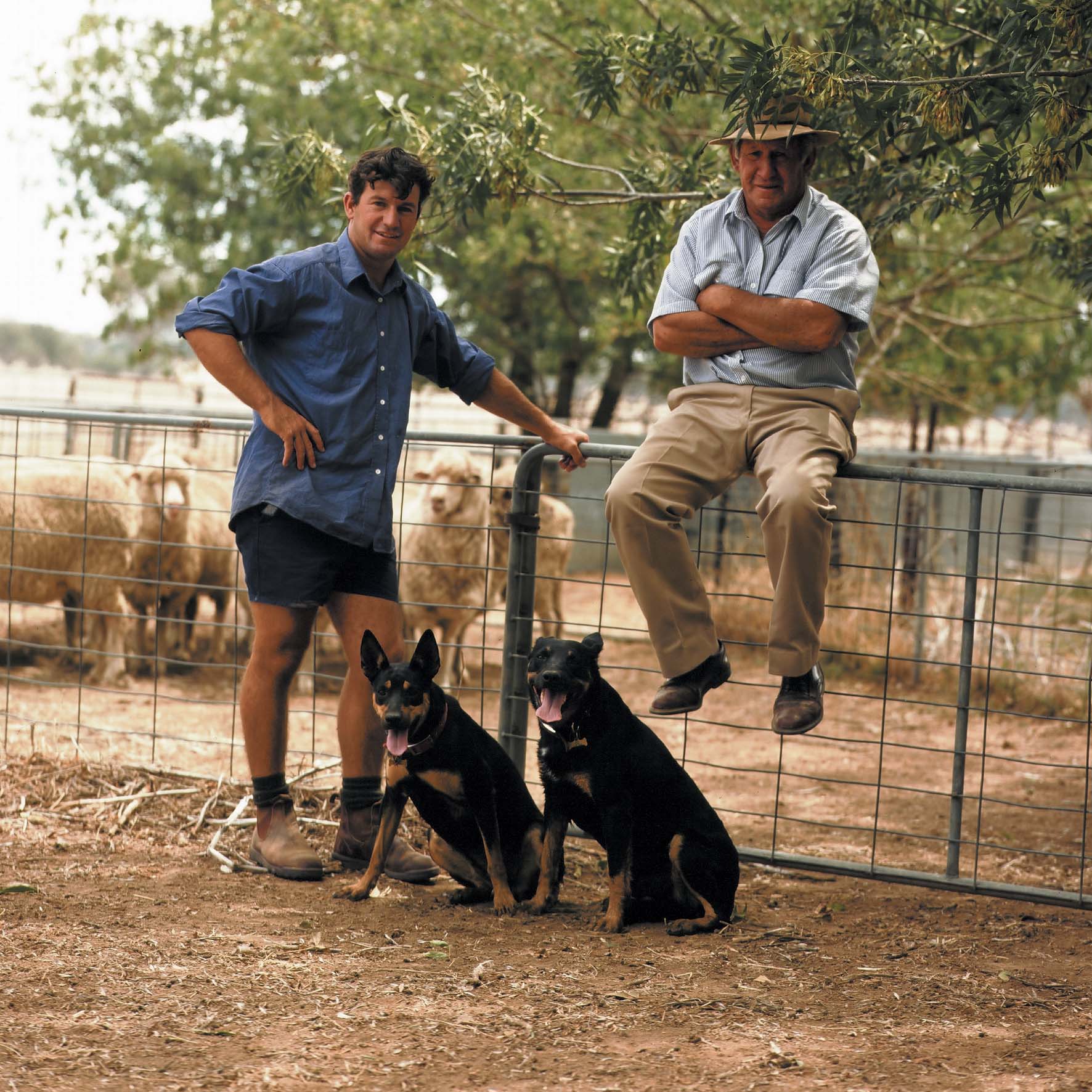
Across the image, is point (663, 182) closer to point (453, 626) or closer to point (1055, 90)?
point (1055, 90)

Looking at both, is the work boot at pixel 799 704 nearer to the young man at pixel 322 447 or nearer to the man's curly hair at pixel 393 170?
the young man at pixel 322 447

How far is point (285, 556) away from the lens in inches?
188

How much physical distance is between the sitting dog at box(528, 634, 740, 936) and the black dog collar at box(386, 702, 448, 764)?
37 cm

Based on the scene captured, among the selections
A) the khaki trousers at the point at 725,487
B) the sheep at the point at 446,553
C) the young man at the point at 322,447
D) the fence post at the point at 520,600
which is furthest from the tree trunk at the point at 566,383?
the khaki trousers at the point at 725,487

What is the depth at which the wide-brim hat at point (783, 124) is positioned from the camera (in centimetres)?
428

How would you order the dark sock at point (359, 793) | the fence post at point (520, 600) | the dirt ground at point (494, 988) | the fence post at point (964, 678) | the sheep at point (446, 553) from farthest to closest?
the sheep at point (446, 553)
the fence post at point (520, 600)
the dark sock at point (359, 793)
the fence post at point (964, 678)
the dirt ground at point (494, 988)

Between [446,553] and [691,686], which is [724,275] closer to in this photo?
[691,686]

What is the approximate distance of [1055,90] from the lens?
4.38m

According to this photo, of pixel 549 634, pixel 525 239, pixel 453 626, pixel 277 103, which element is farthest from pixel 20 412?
pixel 277 103

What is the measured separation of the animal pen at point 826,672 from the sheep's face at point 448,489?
314 millimetres

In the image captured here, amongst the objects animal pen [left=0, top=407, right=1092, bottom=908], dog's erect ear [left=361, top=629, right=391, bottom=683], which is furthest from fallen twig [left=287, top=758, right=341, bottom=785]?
dog's erect ear [left=361, top=629, right=391, bottom=683]

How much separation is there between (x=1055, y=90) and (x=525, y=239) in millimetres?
9957

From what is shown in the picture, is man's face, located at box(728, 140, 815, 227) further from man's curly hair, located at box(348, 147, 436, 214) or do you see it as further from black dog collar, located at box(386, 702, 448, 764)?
black dog collar, located at box(386, 702, 448, 764)

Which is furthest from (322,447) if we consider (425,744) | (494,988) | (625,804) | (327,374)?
(494,988)
